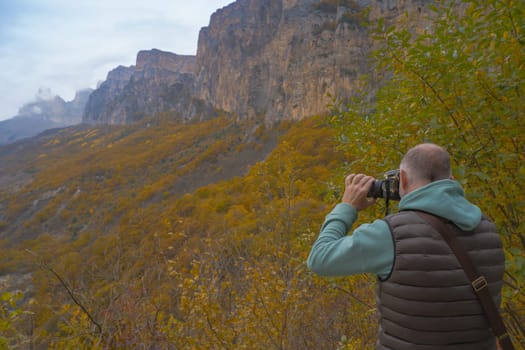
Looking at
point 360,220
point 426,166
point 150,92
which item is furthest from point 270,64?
point 150,92

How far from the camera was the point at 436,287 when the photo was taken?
111 centimetres

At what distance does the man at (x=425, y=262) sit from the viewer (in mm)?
1119

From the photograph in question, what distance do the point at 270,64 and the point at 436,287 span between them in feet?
249

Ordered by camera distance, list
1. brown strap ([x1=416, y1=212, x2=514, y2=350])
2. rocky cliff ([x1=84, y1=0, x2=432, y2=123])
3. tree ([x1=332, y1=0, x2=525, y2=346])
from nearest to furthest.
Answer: brown strap ([x1=416, y1=212, x2=514, y2=350]) → tree ([x1=332, y1=0, x2=525, y2=346]) → rocky cliff ([x1=84, y1=0, x2=432, y2=123])

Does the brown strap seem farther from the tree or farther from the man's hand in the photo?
the tree

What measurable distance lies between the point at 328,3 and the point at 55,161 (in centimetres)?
9415

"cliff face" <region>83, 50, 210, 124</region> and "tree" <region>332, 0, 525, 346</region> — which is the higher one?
"cliff face" <region>83, 50, 210, 124</region>

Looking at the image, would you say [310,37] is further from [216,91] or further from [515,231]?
[515,231]

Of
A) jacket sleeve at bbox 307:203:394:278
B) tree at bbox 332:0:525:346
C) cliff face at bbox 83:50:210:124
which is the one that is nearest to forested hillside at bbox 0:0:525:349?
tree at bbox 332:0:525:346

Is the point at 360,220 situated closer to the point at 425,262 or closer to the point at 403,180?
the point at 403,180

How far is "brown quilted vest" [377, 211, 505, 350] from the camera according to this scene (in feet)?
3.66

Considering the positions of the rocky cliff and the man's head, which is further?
the rocky cliff

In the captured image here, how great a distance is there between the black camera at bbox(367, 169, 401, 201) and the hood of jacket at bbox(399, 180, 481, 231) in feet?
0.65

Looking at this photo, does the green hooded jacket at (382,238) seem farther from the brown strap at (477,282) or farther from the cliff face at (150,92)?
the cliff face at (150,92)
